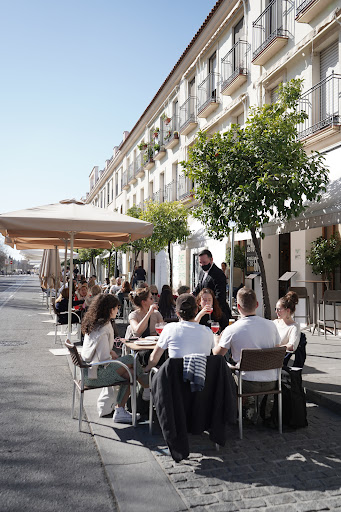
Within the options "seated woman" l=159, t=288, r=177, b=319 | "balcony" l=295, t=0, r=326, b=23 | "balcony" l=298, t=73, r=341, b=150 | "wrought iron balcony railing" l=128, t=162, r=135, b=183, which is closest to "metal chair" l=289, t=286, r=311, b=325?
"balcony" l=298, t=73, r=341, b=150

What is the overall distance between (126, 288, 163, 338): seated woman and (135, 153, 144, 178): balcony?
Result: 74.9ft

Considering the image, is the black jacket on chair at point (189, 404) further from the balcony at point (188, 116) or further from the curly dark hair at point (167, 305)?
the balcony at point (188, 116)

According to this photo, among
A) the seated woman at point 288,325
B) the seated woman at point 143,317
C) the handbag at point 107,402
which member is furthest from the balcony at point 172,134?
the handbag at point 107,402

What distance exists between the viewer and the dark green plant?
37.7 ft

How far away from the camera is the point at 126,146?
35.4 meters

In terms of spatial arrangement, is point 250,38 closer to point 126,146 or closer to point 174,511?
point 174,511

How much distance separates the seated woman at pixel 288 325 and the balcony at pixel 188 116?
49.6ft

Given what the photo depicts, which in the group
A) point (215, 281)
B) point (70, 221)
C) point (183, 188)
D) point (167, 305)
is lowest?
point (167, 305)

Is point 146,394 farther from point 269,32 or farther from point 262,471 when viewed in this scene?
point 269,32

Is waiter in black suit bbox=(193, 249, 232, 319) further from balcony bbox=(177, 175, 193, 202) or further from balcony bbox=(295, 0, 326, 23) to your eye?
balcony bbox=(177, 175, 193, 202)

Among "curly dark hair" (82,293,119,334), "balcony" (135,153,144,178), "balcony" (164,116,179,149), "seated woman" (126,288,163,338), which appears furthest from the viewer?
"balcony" (135,153,144,178)

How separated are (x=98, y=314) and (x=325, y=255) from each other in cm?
792

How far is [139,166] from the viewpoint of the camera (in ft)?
99.9

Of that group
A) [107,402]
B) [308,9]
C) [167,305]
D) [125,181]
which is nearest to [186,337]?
[107,402]
